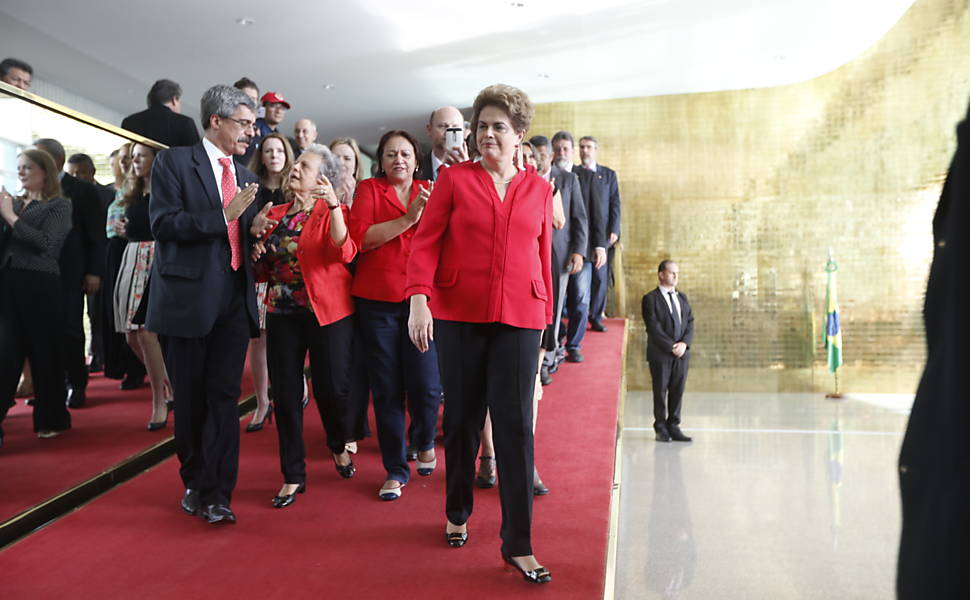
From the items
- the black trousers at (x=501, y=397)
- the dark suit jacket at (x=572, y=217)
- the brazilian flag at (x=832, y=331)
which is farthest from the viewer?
the brazilian flag at (x=832, y=331)

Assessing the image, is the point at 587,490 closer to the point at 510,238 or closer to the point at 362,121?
the point at 510,238

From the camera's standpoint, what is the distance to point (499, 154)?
241 centimetres

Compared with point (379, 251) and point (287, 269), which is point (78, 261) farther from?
point (379, 251)

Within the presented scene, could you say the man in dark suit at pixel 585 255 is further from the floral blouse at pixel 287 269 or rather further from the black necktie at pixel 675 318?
the floral blouse at pixel 287 269

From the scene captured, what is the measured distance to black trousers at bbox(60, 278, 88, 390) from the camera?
305cm

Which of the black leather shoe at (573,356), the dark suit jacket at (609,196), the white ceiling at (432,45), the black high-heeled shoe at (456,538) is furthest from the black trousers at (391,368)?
the white ceiling at (432,45)

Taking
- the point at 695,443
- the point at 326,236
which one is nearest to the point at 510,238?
the point at 326,236

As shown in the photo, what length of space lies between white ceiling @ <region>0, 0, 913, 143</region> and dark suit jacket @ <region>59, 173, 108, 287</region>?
4849 millimetres

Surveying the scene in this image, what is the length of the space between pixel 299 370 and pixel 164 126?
1675 mm

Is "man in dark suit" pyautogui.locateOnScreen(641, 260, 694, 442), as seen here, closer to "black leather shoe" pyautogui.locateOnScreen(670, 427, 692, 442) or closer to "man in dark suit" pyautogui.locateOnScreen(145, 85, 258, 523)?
"black leather shoe" pyautogui.locateOnScreen(670, 427, 692, 442)

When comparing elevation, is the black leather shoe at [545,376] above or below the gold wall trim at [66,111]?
below

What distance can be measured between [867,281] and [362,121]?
25.4 ft

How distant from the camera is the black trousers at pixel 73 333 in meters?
3.05

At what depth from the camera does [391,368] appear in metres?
3.26
